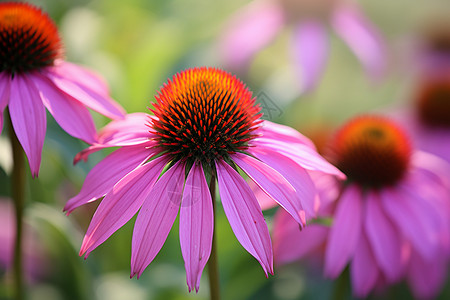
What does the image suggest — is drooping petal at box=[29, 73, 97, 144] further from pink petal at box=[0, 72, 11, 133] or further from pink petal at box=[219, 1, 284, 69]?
pink petal at box=[219, 1, 284, 69]

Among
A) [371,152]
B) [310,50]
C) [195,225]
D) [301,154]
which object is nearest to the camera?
[195,225]

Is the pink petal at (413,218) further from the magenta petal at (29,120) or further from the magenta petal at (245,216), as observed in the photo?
the magenta petal at (29,120)

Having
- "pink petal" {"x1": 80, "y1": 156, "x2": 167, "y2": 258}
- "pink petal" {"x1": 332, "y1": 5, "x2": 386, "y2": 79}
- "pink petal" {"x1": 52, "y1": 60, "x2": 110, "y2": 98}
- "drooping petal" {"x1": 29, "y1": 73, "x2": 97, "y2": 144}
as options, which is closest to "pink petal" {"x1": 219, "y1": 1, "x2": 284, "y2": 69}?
"pink petal" {"x1": 332, "y1": 5, "x2": 386, "y2": 79}

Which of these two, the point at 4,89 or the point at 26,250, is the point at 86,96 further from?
the point at 26,250

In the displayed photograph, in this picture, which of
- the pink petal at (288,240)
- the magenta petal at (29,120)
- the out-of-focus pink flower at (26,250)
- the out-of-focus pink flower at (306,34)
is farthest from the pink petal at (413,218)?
the out-of-focus pink flower at (26,250)

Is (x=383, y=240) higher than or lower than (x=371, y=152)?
lower

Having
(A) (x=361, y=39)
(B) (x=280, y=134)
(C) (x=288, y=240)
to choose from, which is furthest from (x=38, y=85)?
(A) (x=361, y=39)
